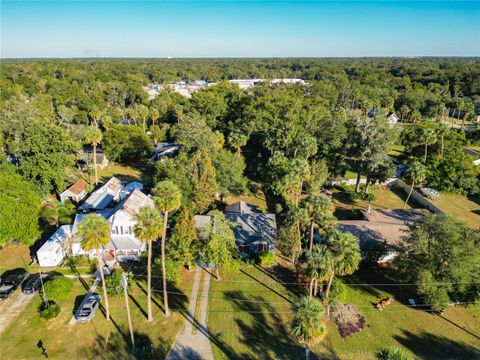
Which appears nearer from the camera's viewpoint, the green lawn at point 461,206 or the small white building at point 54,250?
the small white building at point 54,250

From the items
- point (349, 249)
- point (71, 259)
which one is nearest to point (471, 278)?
point (349, 249)

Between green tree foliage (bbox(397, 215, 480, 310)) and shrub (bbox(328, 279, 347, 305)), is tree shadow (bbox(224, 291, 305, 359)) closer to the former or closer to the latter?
shrub (bbox(328, 279, 347, 305))

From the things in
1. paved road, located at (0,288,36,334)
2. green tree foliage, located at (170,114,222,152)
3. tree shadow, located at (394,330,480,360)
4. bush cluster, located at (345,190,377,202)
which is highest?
green tree foliage, located at (170,114,222,152)

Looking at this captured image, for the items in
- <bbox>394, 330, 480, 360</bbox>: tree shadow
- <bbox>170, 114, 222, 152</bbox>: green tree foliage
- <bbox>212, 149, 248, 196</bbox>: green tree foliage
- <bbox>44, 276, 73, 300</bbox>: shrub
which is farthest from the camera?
<bbox>170, 114, 222, 152</bbox>: green tree foliage

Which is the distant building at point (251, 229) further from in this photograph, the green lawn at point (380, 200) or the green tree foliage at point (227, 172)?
the green lawn at point (380, 200)

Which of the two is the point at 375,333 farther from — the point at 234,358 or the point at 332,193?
the point at 332,193

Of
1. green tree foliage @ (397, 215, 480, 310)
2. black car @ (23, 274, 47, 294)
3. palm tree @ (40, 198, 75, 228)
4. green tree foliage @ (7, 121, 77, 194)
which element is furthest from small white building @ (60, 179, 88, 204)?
green tree foliage @ (397, 215, 480, 310)

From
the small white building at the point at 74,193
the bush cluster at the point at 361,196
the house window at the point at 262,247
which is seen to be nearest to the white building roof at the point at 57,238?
the small white building at the point at 74,193
